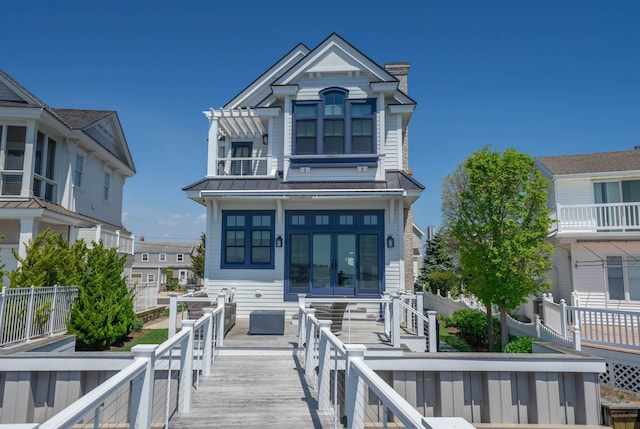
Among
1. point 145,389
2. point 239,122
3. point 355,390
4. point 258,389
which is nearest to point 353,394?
point 355,390

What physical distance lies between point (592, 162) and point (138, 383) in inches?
877

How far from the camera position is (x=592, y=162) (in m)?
19.4

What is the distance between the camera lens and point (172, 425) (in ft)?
14.7

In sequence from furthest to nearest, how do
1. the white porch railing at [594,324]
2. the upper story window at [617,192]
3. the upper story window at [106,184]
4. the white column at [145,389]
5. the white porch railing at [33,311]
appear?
the upper story window at [106,184], the upper story window at [617,192], the white porch railing at [594,324], the white porch railing at [33,311], the white column at [145,389]

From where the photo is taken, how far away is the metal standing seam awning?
13438 millimetres

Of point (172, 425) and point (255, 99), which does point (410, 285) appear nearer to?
point (255, 99)

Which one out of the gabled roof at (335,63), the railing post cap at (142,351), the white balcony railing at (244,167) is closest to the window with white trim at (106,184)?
the white balcony railing at (244,167)

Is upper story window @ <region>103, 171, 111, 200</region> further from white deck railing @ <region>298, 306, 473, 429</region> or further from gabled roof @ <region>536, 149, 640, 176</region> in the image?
gabled roof @ <region>536, 149, 640, 176</region>

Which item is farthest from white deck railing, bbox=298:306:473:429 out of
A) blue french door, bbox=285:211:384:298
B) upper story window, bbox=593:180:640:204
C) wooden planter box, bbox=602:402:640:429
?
upper story window, bbox=593:180:640:204

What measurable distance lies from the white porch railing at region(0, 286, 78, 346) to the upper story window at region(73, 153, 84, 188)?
7.63 m

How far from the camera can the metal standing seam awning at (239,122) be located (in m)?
13.4

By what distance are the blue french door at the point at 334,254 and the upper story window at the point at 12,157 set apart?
9.89m

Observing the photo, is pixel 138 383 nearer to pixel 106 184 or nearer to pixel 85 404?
pixel 85 404

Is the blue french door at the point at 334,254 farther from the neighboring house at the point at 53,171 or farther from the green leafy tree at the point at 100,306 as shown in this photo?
the neighboring house at the point at 53,171
